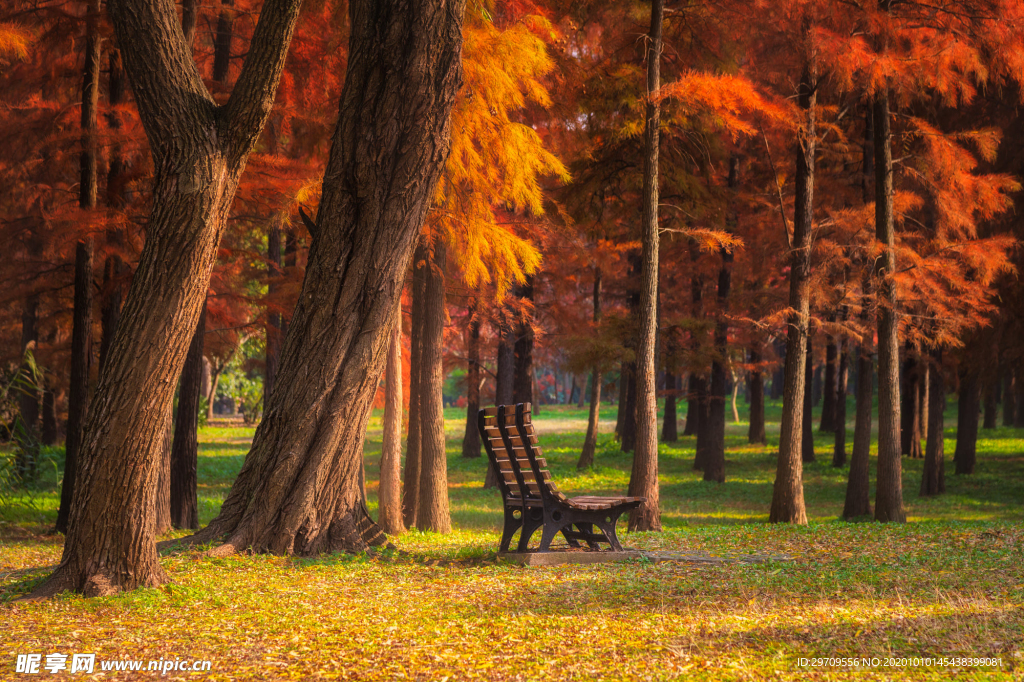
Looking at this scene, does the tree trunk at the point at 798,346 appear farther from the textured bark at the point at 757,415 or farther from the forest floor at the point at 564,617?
the textured bark at the point at 757,415

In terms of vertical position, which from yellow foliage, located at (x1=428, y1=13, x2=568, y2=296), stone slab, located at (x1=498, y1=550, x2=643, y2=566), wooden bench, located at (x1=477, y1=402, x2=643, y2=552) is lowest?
stone slab, located at (x1=498, y1=550, x2=643, y2=566)

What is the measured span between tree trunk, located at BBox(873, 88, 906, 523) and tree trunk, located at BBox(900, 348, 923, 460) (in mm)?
9291

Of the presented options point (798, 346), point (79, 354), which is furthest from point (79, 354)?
point (798, 346)

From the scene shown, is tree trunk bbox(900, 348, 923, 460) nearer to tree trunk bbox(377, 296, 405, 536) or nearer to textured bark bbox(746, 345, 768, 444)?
textured bark bbox(746, 345, 768, 444)

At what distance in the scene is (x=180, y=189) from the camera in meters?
5.30

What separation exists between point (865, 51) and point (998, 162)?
6.95 metres

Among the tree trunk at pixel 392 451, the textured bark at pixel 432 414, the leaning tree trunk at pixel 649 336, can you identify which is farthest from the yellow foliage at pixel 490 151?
the leaning tree trunk at pixel 649 336

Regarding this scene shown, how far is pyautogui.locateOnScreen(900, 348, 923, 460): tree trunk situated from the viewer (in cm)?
2206

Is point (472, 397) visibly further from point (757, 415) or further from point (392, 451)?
point (392, 451)

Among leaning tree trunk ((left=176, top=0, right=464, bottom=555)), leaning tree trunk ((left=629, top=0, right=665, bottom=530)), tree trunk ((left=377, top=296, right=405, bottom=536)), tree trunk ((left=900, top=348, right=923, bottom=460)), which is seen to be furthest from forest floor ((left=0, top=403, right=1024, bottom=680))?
tree trunk ((left=900, top=348, right=923, bottom=460))

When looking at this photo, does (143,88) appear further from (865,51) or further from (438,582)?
(865,51)

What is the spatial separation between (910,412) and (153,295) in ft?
75.4

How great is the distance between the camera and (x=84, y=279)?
32.8 ft

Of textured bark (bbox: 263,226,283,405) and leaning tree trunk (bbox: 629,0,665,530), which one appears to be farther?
leaning tree trunk (bbox: 629,0,665,530)
